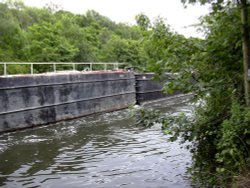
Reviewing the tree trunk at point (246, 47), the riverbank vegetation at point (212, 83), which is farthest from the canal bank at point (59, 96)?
the tree trunk at point (246, 47)

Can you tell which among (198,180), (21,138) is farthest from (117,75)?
(198,180)

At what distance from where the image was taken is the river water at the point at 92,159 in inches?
261

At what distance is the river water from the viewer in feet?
21.7

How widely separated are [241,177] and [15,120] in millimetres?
10201

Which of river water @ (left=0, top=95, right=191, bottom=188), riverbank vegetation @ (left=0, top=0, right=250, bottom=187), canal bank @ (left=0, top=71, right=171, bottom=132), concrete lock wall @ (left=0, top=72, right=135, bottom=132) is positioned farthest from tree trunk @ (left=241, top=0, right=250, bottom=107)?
concrete lock wall @ (left=0, top=72, right=135, bottom=132)

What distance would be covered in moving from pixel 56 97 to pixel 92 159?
7.25 meters

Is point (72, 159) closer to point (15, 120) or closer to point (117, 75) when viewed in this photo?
point (15, 120)

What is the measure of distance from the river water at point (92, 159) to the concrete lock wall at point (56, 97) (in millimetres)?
831

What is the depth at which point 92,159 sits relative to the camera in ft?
27.5

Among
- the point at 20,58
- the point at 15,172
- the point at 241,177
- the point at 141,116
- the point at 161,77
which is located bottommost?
the point at 15,172

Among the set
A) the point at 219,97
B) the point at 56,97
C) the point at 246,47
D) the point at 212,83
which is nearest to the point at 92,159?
the point at 219,97

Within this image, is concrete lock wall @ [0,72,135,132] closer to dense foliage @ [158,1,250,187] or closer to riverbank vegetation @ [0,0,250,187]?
riverbank vegetation @ [0,0,250,187]

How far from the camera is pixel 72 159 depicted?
8484 millimetres

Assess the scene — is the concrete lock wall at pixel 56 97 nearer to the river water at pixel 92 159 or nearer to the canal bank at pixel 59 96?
the canal bank at pixel 59 96
